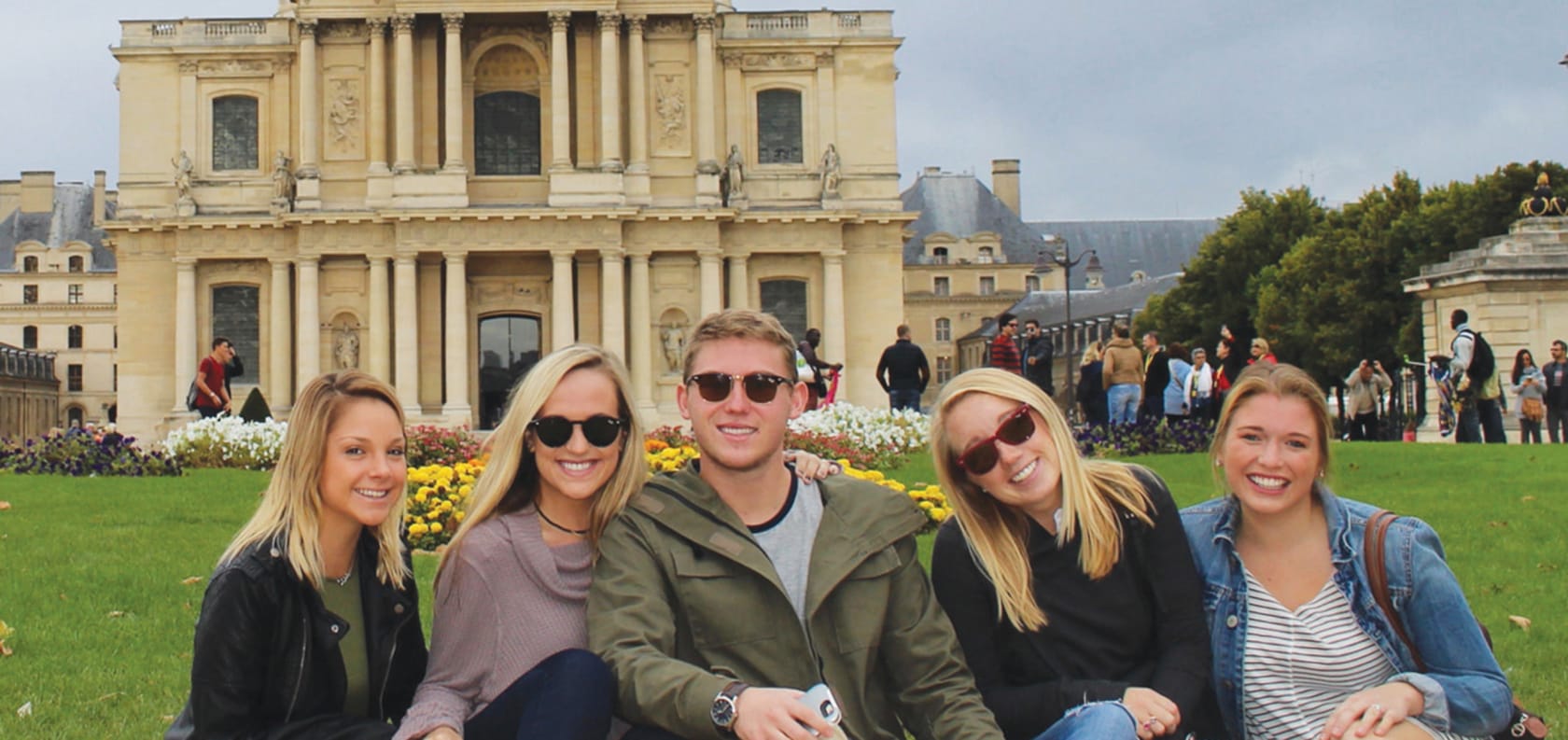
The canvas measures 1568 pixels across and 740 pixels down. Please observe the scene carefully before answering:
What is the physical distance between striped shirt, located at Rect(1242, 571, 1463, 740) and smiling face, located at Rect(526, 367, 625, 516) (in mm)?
2331

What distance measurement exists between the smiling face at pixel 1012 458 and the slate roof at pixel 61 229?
325 feet

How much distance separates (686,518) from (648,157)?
3654 cm

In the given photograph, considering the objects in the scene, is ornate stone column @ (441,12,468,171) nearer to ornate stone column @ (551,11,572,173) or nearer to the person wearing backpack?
ornate stone column @ (551,11,572,173)

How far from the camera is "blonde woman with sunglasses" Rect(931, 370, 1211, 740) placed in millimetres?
5395

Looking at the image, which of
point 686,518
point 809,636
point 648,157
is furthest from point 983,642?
point 648,157

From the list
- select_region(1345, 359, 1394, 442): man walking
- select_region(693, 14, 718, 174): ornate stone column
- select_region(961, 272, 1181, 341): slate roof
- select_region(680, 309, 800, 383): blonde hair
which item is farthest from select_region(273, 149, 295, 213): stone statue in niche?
select_region(680, 309, 800, 383): blonde hair

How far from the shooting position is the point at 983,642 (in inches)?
216

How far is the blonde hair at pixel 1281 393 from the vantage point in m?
5.43

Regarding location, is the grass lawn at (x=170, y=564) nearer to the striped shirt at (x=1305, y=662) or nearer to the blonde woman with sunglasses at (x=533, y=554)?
the striped shirt at (x=1305, y=662)

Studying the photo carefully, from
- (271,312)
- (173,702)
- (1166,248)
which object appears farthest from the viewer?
(1166,248)

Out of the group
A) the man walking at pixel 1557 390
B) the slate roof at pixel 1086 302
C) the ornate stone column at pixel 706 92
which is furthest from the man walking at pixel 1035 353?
the slate roof at pixel 1086 302

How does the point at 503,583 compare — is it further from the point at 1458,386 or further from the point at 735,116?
the point at 735,116

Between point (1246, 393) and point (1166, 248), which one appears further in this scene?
point (1166, 248)

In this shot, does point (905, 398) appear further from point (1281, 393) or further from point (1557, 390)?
point (1281, 393)
